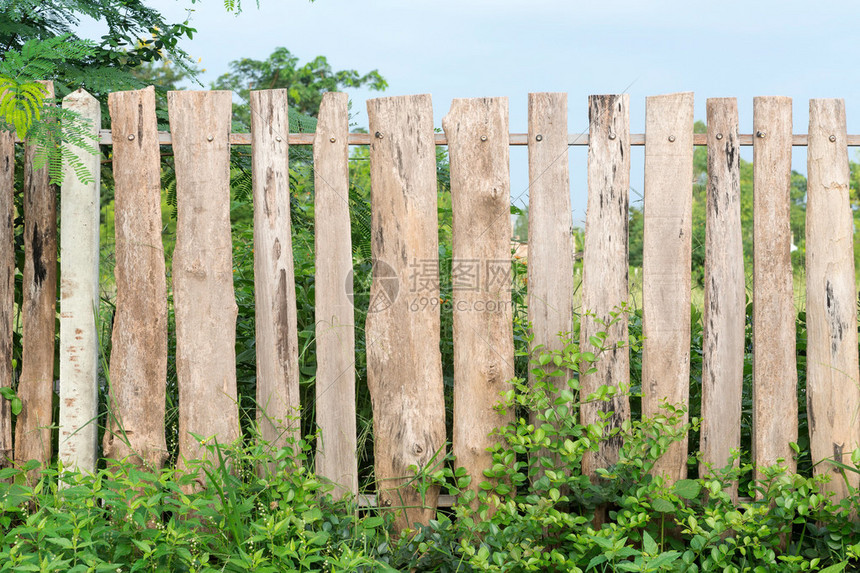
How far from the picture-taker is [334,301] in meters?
3.02

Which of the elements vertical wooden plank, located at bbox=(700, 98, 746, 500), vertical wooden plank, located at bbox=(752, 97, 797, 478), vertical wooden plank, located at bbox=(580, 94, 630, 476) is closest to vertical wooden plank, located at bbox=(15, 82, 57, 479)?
vertical wooden plank, located at bbox=(580, 94, 630, 476)

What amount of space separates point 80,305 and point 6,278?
0.41m

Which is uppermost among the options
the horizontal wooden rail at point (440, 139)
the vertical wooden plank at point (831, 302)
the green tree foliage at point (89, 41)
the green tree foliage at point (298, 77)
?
the green tree foliage at point (298, 77)

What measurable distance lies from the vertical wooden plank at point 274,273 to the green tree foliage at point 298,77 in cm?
1067

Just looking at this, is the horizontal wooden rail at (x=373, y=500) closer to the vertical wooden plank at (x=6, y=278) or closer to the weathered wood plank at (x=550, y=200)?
the weathered wood plank at (x=550, y=200)

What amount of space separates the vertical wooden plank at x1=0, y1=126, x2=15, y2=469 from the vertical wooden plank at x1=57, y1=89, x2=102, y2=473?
295 mm

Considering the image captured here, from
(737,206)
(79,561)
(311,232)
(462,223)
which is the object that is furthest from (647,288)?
(79,561)

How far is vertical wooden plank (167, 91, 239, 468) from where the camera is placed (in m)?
3.03

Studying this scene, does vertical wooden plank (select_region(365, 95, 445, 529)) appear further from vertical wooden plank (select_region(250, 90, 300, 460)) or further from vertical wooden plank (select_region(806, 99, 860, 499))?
vertical wooden plank (select_region(806, 99, 860, 499))

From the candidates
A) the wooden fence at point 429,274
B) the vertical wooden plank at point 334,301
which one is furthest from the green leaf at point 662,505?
the vertical wooden plank at point 334,301

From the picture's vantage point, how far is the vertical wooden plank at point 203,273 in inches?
119

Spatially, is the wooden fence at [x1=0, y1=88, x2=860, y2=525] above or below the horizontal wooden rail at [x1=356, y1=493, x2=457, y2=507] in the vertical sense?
above

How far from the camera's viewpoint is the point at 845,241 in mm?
3170

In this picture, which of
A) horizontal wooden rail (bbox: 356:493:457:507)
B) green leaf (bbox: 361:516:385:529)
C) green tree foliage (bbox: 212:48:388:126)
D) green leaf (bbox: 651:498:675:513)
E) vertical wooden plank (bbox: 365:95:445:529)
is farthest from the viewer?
green tree foliage (bbox: 212:48:388:126)
